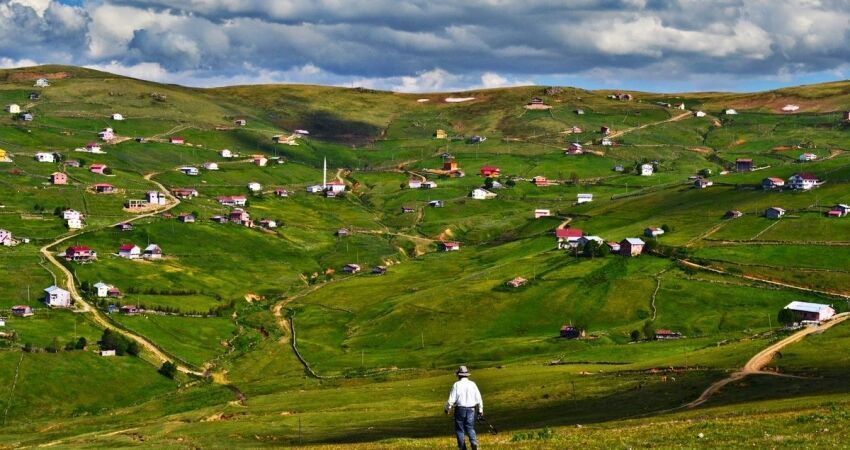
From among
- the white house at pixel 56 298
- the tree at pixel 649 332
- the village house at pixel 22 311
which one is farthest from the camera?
the white house at pixel 56 298

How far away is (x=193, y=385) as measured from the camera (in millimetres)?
147250

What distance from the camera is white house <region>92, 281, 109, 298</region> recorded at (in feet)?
609

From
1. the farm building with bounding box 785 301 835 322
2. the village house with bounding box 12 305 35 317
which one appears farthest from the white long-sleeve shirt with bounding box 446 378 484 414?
the village house with bounding box 12 305 35 317

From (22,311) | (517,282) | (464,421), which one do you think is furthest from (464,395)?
(517,282)

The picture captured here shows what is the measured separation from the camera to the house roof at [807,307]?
153m

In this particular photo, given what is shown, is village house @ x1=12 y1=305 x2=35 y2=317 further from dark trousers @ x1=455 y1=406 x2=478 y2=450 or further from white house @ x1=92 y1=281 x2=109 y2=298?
dark trousers @ x1=455 y1=406 x2=478 y2=450

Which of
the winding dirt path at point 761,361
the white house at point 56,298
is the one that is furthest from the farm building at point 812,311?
the white house at point 56,298

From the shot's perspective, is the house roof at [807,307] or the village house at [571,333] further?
the village house at [571,333]

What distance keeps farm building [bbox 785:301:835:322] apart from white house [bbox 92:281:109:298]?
125372 mm

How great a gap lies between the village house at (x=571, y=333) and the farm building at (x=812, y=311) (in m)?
34.3

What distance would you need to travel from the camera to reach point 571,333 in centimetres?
16412

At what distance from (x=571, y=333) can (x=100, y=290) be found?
9089cm

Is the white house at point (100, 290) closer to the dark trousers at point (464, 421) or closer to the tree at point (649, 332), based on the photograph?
the tree at point (649, 332)

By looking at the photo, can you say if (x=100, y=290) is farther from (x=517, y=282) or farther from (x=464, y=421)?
(x=464, y=421)
